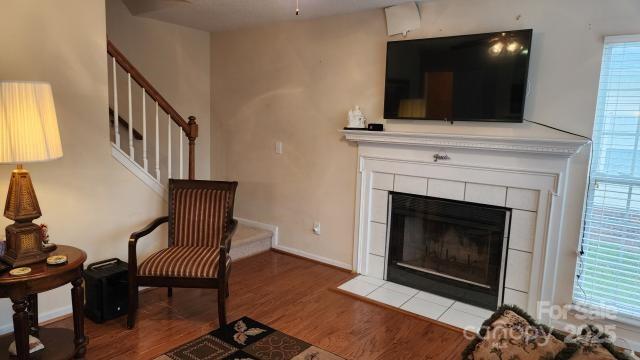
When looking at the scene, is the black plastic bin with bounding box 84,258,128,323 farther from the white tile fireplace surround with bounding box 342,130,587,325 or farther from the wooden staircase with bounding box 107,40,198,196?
the white tile fireplace surround with bounding box 342,130,587,325

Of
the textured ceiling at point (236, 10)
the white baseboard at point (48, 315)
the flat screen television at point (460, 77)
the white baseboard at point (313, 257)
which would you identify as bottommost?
the white baseboard at point (48, 315)

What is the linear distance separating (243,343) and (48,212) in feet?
4.89

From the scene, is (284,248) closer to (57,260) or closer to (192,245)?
(192,245)

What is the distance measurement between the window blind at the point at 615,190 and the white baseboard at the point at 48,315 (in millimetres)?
3454

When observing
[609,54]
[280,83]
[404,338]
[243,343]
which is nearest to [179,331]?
[243,343]

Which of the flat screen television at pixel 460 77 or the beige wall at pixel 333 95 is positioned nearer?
the beige wall at pixel 333 95

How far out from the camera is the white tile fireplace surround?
279 centimetres

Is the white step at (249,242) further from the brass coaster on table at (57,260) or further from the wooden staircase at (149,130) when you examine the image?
the brass coaster on table at (57,260)

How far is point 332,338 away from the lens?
107 inches

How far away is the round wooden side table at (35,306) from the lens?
199 cm

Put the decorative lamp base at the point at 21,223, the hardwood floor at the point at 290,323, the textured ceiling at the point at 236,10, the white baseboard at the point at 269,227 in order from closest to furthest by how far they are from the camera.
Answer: the decorative lamp base at the point at 21,223, the hardwood floor at the point at 290,323, the textured ceiling at the point at 236,10, the white baseboard at the point at 269,227

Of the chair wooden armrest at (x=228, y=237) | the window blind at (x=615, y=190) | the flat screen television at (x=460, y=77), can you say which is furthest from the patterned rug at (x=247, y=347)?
the flat screen television at (x=460, y=77)

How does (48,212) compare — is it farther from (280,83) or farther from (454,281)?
(454,281)

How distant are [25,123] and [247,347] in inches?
67.0
